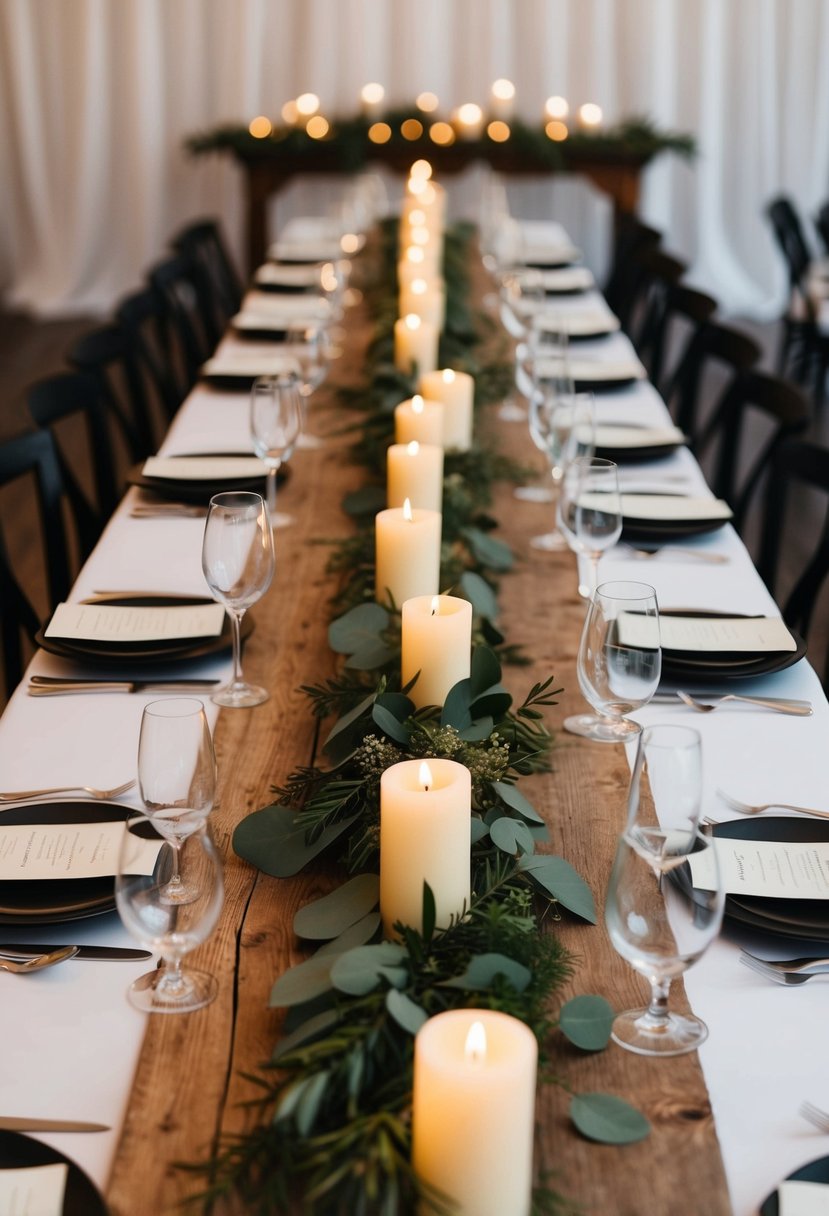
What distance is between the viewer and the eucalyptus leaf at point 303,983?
42.7 inches

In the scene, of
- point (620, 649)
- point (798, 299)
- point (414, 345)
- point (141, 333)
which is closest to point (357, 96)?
point (798, 299)

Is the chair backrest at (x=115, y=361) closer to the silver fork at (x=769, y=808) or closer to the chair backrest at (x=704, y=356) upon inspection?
the chair backrest at (x=704, y=356)

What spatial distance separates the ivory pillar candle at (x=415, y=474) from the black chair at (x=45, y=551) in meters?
0.77

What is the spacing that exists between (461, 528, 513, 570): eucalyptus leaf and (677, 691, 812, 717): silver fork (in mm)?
443

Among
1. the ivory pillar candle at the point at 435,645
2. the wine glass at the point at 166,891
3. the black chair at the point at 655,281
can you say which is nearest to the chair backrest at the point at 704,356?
the black chair at the point at 655,281

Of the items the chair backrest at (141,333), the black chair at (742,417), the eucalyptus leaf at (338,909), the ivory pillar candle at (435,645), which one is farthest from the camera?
the chair backrest at (141,333)

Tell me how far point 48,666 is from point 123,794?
1.33 feet

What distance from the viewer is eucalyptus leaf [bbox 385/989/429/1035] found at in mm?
987

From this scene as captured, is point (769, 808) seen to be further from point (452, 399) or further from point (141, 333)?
point (141, 333)

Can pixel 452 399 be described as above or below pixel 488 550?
above

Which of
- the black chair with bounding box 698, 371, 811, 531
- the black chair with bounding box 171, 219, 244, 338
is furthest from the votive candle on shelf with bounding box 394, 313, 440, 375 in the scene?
the black chair with bounding box 171, 219, 244, 338

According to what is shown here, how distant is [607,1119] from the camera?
3.38 ft

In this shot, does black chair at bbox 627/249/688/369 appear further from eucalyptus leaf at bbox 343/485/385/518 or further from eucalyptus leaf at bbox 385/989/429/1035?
eucalyptus leaf at bbox 385/989/429/1035

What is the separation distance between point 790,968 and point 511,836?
285mm
